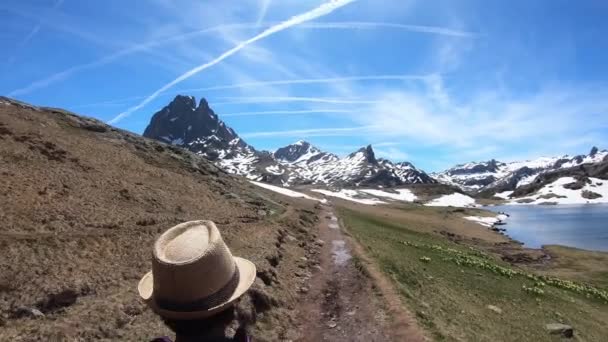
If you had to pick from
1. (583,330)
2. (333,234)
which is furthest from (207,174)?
(583,330)

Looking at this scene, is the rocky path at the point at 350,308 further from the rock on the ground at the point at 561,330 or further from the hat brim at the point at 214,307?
the hat brim at the point at 214,307

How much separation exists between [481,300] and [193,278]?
2573 cm

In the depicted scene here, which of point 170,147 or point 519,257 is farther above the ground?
point 170,147

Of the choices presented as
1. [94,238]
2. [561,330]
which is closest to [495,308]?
[561,330]

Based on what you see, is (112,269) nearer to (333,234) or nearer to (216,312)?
(216,312)

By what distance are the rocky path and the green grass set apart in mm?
1010

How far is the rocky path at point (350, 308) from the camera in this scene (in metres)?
17.6

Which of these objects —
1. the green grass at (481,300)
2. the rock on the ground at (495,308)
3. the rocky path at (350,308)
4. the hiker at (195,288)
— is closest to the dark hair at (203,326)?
the hiker at (195,288)

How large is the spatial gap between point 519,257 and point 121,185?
56591mm

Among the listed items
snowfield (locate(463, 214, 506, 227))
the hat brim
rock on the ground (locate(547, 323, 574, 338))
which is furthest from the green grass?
snowfield (locate(463, 214, 506, 227))

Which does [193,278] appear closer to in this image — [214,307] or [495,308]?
[214,307]

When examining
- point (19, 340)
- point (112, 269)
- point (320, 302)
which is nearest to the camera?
point (19, 340)

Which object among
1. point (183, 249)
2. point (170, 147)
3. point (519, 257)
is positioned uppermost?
Result: point (170, 147)

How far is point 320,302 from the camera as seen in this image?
21969 mm
